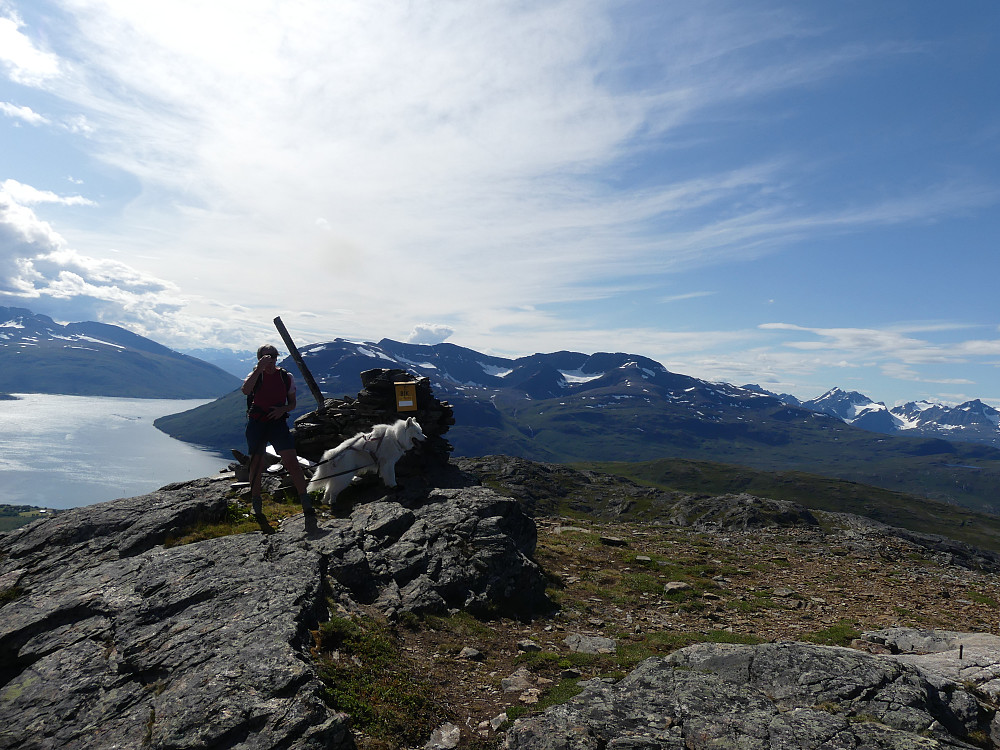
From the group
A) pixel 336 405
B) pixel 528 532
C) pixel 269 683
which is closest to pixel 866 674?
pixel 269 683

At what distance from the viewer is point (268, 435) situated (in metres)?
13.8

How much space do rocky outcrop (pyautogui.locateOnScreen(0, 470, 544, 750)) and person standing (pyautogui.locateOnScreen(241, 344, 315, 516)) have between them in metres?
1.81

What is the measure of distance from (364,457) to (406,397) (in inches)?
160

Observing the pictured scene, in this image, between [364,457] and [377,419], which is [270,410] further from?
[377,419]

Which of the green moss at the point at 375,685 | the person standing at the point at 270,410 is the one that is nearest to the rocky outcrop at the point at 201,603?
the green moss at the point at 375,685

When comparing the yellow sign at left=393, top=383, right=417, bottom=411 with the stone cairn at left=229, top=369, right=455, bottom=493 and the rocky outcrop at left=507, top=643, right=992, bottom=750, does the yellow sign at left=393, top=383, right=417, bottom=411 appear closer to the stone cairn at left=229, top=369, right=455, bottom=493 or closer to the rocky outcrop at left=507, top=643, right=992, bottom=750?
the stone cairn at left=229, top=369, right=455, bottom=493

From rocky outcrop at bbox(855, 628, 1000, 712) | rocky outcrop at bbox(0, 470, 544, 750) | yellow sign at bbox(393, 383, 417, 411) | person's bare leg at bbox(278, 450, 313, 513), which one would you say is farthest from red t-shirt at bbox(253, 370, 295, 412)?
rocky outcrop at bbox(855, 628, 1000, 712)

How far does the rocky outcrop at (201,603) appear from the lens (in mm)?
6234

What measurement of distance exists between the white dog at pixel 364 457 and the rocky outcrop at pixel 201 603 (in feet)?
7.01

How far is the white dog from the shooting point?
56.5ft

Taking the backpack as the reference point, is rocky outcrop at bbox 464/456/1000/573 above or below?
below

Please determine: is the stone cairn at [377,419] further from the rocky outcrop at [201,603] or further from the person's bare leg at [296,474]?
the person's bare leg at [296,474]

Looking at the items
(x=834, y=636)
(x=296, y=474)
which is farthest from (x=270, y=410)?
(x=834, y=636)

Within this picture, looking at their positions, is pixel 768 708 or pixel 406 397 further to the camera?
pixel 406 397
